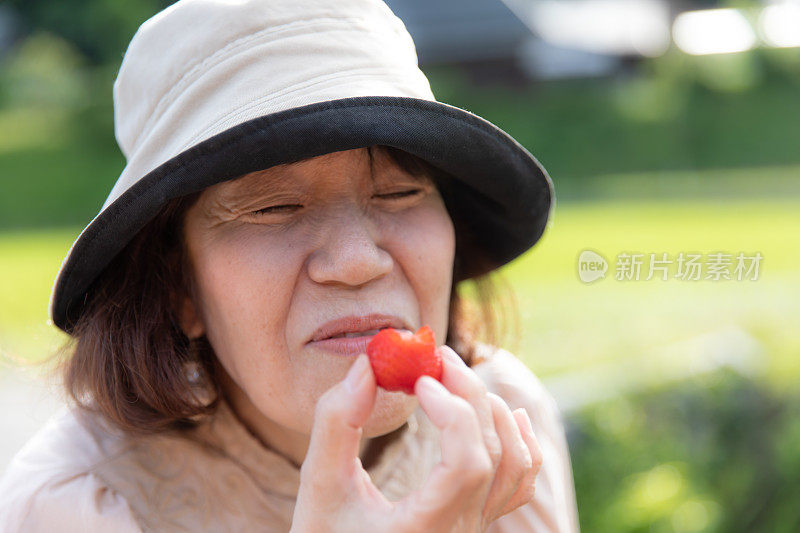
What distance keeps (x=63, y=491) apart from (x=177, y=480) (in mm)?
263

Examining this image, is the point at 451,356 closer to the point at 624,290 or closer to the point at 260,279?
the point at 260,279

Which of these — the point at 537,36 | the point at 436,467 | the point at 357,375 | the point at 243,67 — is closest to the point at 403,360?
the point at 357,375

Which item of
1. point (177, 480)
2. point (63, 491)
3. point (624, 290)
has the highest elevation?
point (63, 491)

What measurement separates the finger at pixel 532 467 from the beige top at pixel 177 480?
627 millimetres

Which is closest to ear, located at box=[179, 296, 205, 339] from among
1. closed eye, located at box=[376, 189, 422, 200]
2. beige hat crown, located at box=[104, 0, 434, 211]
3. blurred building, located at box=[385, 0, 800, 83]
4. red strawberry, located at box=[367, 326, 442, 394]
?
beige hat crown, located at box=[104, 0, 434, 211]

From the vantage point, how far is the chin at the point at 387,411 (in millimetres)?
1806

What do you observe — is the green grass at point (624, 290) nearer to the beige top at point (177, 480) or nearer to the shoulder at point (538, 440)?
the shoulder at point (538, 440)

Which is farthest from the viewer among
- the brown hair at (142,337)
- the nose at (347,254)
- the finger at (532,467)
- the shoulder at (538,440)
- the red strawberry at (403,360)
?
the shoulder at (538,440)

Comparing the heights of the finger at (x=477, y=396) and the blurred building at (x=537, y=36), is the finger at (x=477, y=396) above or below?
above

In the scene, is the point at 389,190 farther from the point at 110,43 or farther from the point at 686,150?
the point at 110,43

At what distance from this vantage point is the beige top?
6.03 ft

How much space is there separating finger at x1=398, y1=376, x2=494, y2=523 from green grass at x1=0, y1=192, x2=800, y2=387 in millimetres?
1352

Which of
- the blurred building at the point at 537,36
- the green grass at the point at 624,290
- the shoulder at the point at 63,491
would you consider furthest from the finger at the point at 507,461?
the blurred building at the point at 537,36

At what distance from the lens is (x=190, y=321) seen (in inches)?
81.2
